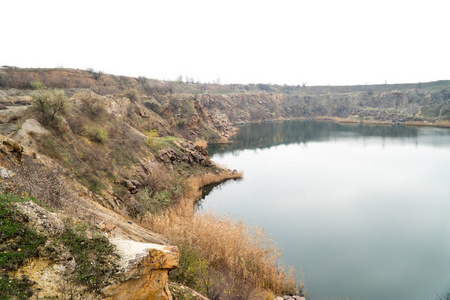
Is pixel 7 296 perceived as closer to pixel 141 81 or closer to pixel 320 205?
pixel 320 205

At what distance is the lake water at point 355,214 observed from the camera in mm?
12500

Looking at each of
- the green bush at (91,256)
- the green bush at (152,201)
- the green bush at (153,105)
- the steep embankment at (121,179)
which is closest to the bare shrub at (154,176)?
the steep embankment at (121,179)

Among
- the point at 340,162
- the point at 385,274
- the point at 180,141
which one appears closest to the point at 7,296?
the point at 385,274

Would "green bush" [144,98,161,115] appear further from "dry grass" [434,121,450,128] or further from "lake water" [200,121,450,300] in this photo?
"dry grass" [434,121,450,128]

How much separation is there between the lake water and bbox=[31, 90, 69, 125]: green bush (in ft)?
40.3

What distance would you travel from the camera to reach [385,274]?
12750mm

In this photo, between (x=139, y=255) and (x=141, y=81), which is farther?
(x=141, y=81)

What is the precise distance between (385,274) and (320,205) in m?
8.40

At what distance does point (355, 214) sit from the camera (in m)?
Result: 19.1

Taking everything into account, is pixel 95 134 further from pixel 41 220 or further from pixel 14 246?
pixel 14 246

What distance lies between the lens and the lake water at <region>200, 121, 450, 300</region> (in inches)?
492

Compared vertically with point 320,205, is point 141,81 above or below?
above

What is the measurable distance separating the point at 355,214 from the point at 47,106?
22.4 m

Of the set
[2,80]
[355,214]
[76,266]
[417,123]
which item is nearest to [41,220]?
[76,266]
